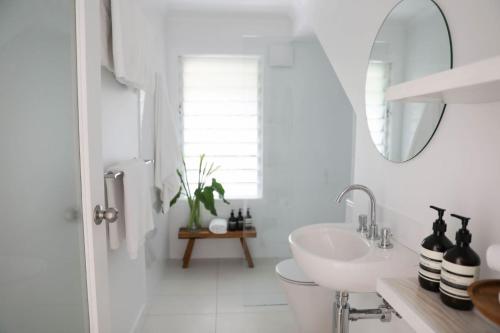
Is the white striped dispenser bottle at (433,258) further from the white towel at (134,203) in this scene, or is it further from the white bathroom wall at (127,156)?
the white bathroom wall at (127,156)

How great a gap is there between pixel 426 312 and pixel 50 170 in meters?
1.04

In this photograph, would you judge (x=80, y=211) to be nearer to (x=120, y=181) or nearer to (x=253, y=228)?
(x=120, y=181)

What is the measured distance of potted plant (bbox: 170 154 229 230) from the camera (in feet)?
9.31

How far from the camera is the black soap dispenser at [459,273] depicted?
0.72 m

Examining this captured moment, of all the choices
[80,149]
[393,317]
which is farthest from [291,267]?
[80,149]

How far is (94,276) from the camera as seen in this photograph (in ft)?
3.36

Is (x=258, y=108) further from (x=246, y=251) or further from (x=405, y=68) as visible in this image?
(x=405, y=68)

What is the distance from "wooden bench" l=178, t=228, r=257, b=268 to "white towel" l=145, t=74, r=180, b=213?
0.56 m

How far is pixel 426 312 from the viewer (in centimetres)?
73

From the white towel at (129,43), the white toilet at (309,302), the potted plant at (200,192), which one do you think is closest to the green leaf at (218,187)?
the potted plant at (200,192)

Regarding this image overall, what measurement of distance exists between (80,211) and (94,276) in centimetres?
22

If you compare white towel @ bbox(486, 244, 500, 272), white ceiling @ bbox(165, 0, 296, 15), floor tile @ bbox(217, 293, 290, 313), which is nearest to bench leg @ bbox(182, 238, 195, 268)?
floor tile @ bbox(217, 293, 290, 313)

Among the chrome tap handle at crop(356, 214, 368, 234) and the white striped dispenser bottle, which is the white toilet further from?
the white striped dispenser bottle

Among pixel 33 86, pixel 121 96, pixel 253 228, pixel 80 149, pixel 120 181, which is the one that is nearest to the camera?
pixel 33 86
